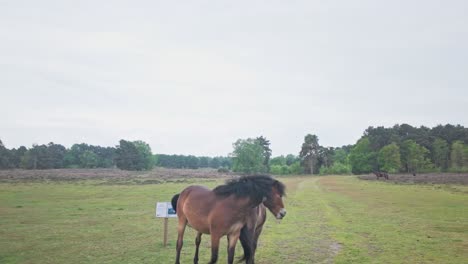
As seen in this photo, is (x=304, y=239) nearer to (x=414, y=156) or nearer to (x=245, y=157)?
(x=414, y=156)

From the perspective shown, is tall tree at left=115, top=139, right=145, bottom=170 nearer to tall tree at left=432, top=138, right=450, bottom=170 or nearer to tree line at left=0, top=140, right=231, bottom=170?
tree line at left=0, top=140, right=231, bottom=170

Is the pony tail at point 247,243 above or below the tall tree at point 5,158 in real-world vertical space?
below

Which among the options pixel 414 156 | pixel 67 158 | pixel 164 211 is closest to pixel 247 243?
pixel 164 211

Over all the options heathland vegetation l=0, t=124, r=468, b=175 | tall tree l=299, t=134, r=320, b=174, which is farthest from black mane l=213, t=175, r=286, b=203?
tall tree l=299, t=134, r=320, b=174

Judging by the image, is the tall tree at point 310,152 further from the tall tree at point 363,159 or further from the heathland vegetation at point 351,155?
the tall tree at point 363,159

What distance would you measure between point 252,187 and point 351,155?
11071 centimetres

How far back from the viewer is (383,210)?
875 inches

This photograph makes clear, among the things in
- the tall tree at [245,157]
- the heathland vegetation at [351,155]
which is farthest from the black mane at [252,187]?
the tall tree at [245,157]

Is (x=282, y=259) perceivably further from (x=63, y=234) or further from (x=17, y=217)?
(x=17, y=217)

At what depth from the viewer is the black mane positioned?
26.2ft

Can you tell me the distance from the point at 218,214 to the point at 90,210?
16.6 metres

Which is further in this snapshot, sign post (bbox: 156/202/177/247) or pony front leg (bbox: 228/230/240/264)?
sign post (bbox: 156/202/177/247)

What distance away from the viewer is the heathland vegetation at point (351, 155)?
95.9 meters

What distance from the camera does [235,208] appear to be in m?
7.84
